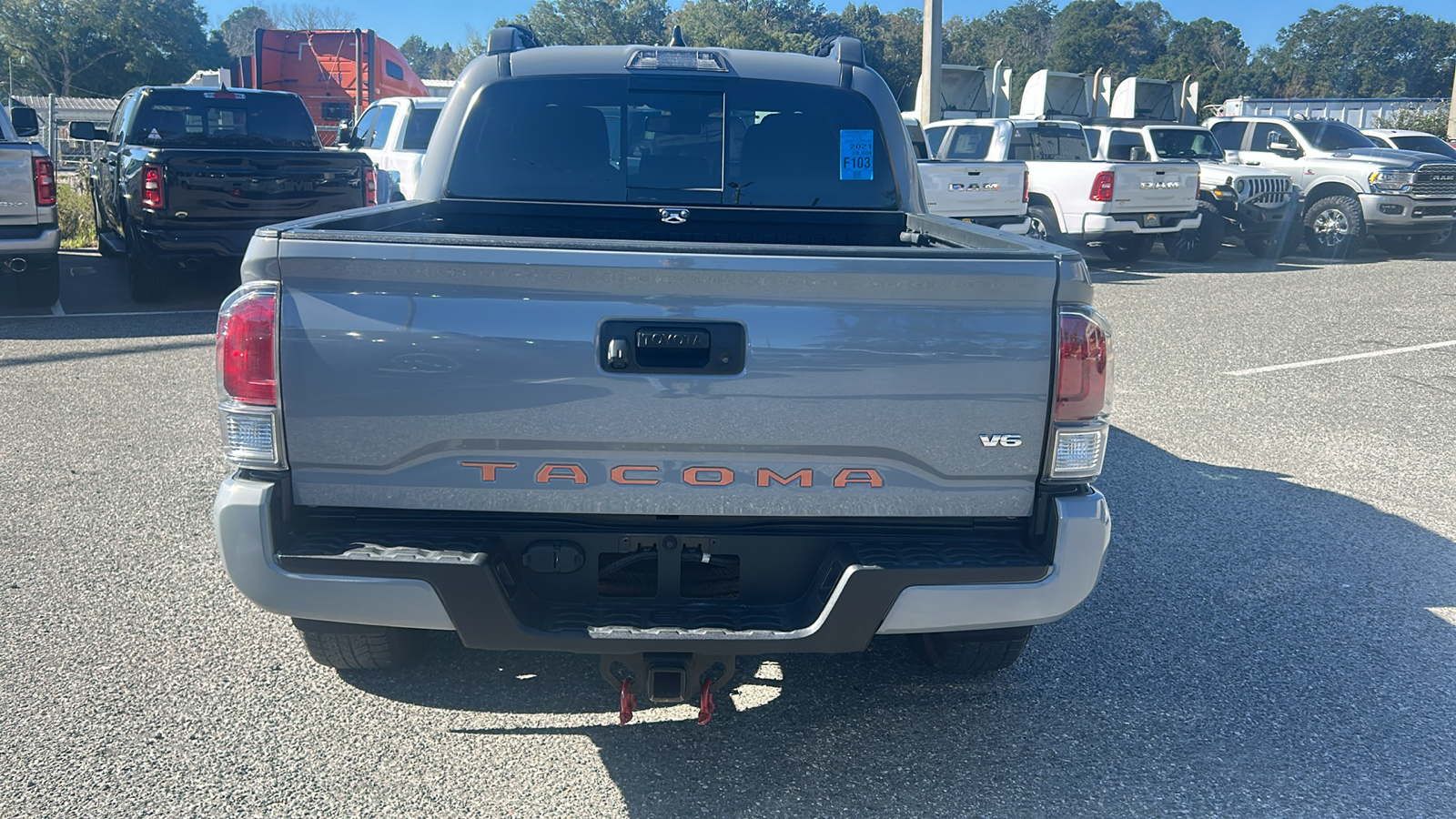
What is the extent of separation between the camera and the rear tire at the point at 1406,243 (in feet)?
58.0

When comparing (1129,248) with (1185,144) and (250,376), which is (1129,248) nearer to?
(1185,144)

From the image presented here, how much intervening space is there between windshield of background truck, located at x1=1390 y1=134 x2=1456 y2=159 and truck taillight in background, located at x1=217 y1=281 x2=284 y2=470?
2044 centimetres

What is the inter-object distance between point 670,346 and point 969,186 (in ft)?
40.1

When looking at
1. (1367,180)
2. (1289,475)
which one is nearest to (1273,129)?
(1367,180)

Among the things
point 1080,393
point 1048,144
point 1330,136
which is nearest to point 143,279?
point 1080,393

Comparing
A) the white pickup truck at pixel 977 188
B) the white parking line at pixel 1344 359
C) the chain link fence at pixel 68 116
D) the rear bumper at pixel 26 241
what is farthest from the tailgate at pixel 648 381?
the chain link fence at pixel 68 116

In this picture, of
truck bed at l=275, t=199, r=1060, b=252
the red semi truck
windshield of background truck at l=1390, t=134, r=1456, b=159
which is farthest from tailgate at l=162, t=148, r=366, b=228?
the red semi truck

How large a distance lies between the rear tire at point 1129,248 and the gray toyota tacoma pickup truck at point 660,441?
14.3 m

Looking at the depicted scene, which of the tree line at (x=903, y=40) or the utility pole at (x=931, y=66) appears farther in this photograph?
the tree line at (x=903, y=40)

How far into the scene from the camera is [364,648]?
3652 millimetres

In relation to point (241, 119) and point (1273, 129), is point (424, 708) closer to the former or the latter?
point (241, 119)

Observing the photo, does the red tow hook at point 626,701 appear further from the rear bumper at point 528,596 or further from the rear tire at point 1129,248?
the rear tire at point 1129,248

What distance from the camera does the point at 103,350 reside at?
9.17m

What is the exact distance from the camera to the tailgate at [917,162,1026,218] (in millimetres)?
14305
